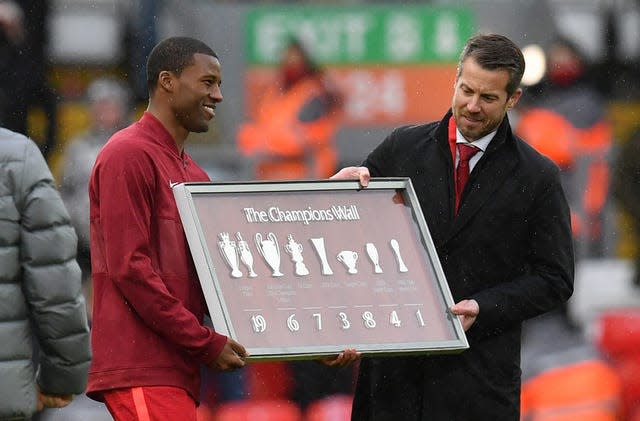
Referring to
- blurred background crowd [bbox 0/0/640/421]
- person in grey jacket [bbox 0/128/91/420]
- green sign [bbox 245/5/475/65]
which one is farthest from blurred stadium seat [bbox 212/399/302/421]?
person in grey jacket [bbox 0/128/91/420]

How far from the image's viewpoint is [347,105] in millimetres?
10086

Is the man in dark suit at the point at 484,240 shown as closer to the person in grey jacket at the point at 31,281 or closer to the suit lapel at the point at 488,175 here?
the suit lapel at the point at 488,175

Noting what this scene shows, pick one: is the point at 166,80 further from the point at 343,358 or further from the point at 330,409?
the point at 330,409

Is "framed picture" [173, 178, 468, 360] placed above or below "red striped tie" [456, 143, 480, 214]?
below

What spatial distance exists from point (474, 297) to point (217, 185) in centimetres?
86

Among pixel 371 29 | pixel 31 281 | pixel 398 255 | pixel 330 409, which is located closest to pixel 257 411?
pixel 330 409

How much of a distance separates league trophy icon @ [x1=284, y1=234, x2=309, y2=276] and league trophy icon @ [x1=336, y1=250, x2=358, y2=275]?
0.40ft

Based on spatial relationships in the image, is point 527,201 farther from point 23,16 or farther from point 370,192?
point 23,16

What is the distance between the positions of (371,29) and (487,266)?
5072 millimetres

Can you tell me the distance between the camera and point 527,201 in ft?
17.1

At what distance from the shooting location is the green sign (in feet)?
33.0

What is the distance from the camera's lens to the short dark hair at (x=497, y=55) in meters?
5.16

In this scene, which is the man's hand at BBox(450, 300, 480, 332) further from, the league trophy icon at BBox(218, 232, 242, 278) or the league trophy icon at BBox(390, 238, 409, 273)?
the league trophy icon at BBox(218, 232, 242, 278)

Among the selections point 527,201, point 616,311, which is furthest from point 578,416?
point 527,201
